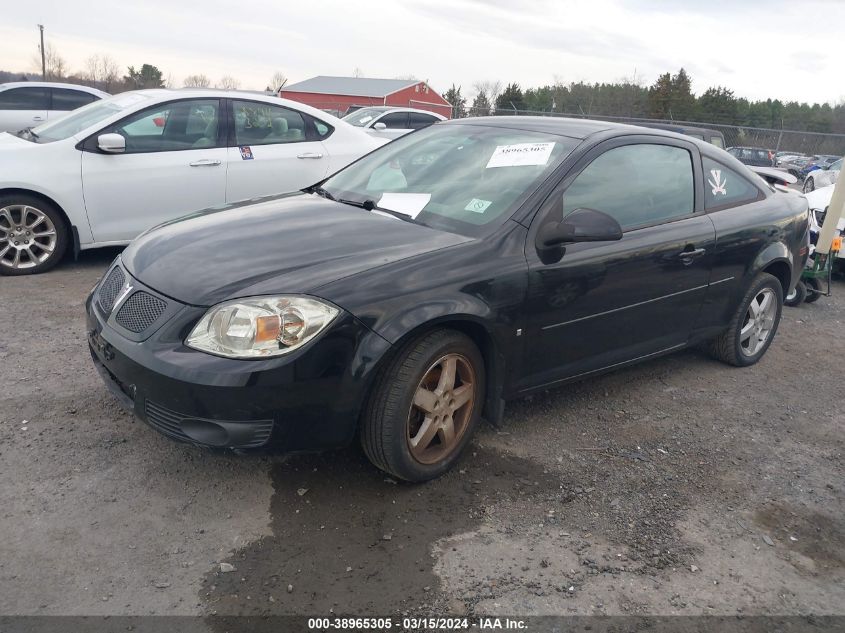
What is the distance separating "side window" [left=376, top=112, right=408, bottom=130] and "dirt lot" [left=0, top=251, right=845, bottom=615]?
43.0ft

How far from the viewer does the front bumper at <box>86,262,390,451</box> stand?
9.11 feet

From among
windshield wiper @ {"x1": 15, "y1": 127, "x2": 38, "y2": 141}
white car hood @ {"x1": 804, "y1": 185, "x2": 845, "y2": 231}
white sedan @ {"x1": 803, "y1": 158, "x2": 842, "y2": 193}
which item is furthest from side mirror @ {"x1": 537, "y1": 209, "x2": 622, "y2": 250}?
white sedan @ {"x1": 803, "y1": 158, "x2": 842, "y2": 193}

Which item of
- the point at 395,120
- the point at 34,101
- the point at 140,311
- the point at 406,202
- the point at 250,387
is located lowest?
the point at 250,387

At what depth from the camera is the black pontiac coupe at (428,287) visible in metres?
2.85

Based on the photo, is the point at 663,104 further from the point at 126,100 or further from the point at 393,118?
the point at 126,100

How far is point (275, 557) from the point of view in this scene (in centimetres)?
275

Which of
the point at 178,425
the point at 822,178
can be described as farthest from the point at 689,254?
the point at 822,178

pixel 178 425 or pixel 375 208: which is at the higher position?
pixel 375 208

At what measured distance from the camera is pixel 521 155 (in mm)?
3834

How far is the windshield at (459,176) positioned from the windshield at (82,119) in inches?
122

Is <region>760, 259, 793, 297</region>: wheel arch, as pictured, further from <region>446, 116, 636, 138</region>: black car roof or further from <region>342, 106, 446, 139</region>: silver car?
<region>342, 106, 446, 139</region>: silver car

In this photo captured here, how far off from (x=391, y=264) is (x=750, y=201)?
2.90 m

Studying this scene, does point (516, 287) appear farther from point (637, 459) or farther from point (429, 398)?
point (637, 459)

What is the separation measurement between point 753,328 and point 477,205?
2.65m
